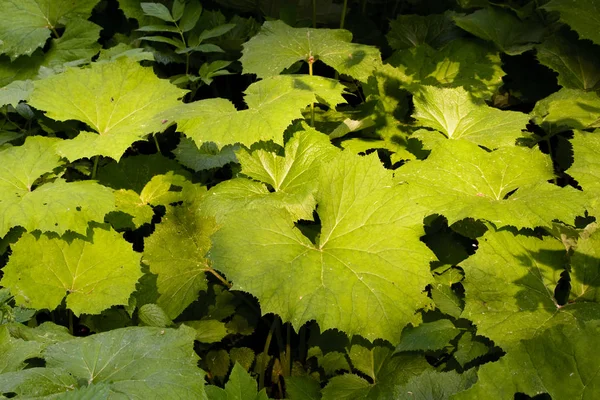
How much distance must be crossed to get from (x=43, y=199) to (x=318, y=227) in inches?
43.7

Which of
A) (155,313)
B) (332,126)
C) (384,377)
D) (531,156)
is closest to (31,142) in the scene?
(155,313)

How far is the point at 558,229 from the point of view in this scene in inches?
86.7

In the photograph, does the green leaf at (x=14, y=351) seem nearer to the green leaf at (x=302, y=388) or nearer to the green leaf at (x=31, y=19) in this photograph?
the green leaf at (x=302, y=388)

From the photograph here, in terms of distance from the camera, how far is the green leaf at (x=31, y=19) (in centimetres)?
356

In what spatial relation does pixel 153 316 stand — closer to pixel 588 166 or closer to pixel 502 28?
pixel 588 166

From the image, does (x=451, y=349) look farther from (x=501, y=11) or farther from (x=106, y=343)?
(x=501, y=11)

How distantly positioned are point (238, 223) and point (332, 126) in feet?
3.42

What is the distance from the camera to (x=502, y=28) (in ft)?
10.8

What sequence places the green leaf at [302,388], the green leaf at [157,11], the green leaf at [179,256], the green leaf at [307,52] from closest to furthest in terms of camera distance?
the green leaf at [302,388], the green leaf at [179,256], the green leaf at [307,52], the green leaf at [157,11]

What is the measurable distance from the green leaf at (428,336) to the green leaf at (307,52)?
1.31 meters

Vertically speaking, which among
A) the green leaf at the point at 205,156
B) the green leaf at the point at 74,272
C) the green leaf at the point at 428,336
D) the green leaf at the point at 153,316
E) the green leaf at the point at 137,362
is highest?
the green leaf at the point at 205,156

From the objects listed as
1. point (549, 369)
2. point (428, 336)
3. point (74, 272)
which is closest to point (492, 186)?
point (428, 336)

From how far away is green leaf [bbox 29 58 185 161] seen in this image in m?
2.60

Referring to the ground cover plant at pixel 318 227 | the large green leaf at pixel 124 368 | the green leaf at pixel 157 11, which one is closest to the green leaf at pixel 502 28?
the ground cover plant at pixel 318 227
